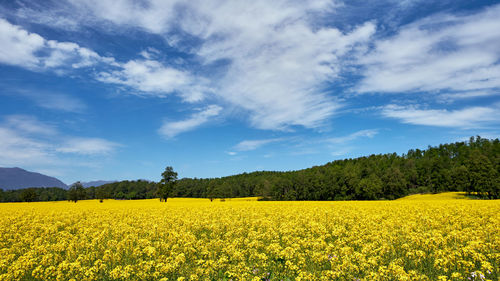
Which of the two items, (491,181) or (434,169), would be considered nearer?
(491,181)

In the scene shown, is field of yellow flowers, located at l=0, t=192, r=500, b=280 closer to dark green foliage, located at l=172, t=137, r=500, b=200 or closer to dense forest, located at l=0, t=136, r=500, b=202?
Result: dense forest, located at l=0, t=136, r=500, b=202

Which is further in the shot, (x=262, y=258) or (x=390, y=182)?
(x=390, y=182)

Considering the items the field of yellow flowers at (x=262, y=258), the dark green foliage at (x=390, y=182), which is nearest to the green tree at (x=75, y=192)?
the dark green foliage at (x=390, y=182)

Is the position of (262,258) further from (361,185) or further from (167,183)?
(361,185)

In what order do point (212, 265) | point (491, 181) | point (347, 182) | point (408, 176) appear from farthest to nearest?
point (408, 176)
point (347, 182)
point (491, 181)
point (212, 265)

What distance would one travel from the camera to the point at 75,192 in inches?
3369

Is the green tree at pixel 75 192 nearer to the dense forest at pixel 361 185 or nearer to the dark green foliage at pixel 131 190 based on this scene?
the dense forest at pixel 361 185

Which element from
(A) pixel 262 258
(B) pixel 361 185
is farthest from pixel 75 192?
(A) pixel 262 258

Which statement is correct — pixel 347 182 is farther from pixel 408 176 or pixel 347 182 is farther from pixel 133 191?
pixel 133 191

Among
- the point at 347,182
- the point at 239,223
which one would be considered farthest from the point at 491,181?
the point at 239,223

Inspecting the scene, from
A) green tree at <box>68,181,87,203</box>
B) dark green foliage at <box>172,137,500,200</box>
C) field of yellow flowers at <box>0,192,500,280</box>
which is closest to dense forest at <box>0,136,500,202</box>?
dark green foliage at <box>172,137,500,200</box>

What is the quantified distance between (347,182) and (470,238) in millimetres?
86475

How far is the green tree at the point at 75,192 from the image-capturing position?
85137 mm

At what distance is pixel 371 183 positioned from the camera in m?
83.6
